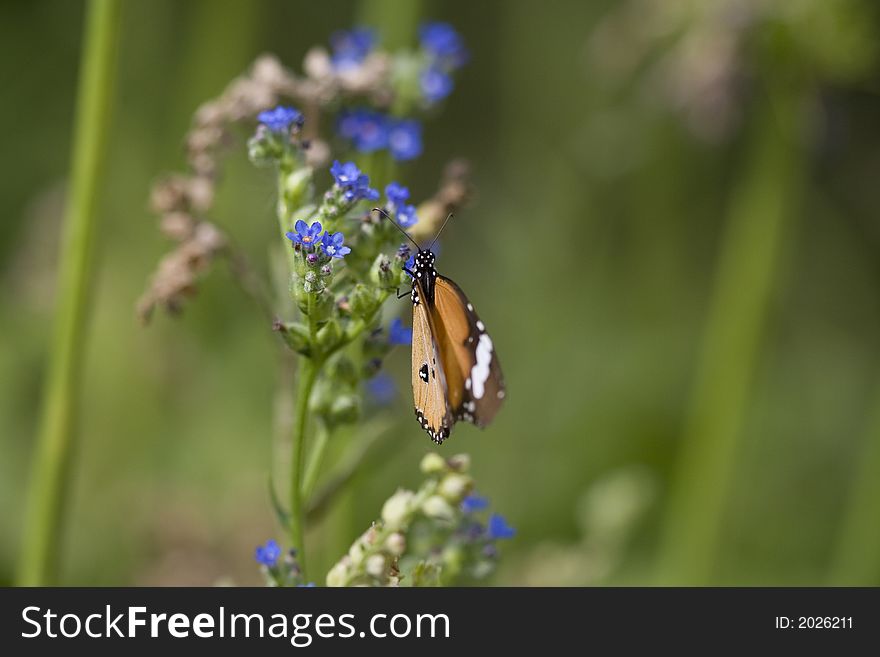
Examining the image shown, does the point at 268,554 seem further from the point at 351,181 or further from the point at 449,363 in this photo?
the point at 351,181

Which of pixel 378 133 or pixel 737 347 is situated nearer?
pixel 378 133

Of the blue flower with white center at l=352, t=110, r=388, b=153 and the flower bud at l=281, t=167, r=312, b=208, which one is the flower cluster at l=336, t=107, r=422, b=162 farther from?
the flower bud at l=281, t=167, r=312, b=208

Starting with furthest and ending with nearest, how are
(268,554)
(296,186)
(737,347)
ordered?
(737,347)
(296,186)
(268,554)

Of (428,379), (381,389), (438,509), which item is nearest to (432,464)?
(438,509)

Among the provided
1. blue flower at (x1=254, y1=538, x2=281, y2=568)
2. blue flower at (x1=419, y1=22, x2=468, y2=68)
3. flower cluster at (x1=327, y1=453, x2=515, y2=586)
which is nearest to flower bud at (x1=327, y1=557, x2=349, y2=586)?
flower cluster at (x1=327, y1=453, x2=515, y2=586)

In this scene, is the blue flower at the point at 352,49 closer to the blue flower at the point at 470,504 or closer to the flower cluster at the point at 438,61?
the flower cluster at the point at 438,61

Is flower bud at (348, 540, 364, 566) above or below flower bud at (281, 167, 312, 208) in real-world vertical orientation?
below

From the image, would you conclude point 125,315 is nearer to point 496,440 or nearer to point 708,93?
point 496,440
